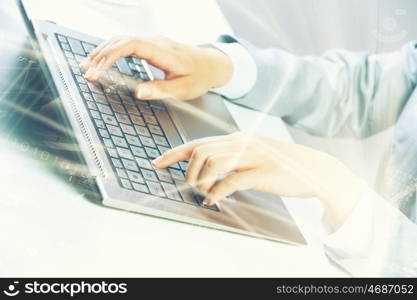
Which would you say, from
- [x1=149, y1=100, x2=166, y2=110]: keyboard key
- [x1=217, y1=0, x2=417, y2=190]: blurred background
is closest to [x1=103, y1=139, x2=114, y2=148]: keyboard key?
[x1=149, y1=100, x2=166, y2=110]: keyboard key

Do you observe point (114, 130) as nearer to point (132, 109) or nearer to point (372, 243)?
point (132, 109)

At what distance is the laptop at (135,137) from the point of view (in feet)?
1.22

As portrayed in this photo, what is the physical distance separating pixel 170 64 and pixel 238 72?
106 millimetres

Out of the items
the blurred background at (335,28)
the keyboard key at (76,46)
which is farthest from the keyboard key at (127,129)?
the blurred background at (335,28)

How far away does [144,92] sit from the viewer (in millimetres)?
487

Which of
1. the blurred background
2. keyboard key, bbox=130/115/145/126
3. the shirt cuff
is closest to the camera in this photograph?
keyboard key, bbox=130/115/145/126

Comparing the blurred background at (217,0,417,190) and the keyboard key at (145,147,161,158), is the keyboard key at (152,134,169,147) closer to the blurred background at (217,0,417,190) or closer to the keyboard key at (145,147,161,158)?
the keyboard key at (145,147,161,158)

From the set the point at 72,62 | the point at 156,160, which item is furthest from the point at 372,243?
the point at 72,62

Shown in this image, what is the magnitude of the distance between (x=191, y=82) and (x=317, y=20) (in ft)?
1.06

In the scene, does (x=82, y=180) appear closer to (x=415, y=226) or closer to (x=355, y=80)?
(x=415, y=226)

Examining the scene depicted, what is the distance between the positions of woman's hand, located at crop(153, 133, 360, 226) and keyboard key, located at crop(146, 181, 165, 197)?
0.03 metres

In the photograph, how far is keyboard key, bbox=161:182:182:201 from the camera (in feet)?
1.26

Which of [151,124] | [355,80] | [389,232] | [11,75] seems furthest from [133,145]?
[355,80]

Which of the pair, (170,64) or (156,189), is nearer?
(156,189)
